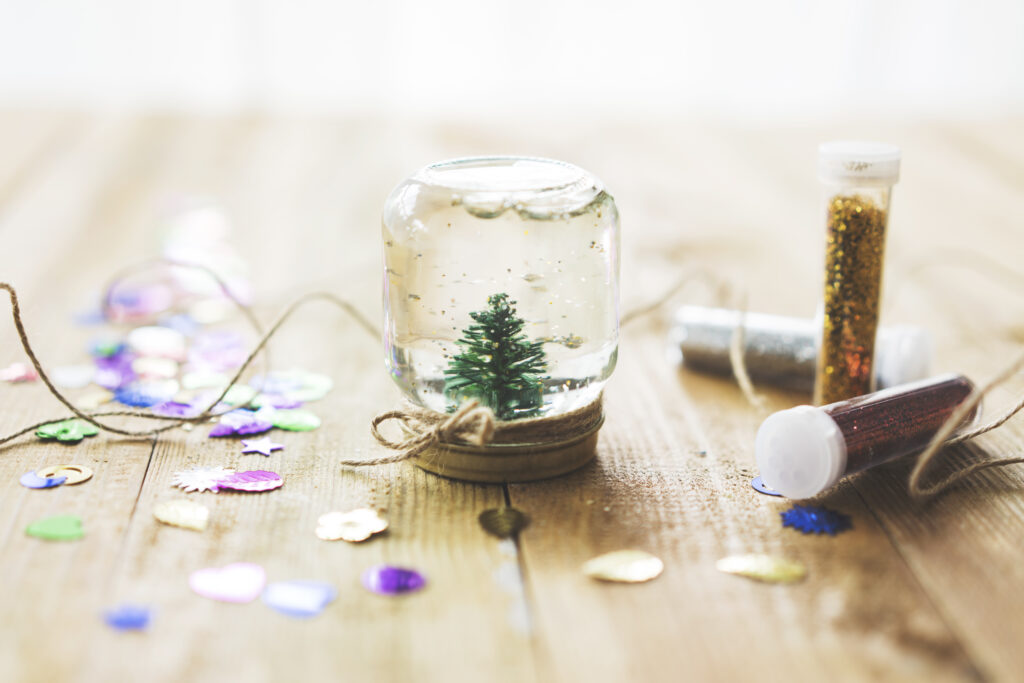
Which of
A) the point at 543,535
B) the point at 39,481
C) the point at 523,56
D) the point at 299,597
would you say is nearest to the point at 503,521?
the point at 543,535

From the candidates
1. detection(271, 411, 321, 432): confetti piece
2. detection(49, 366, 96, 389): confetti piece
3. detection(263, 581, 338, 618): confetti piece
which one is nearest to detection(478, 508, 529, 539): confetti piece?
detection(263, 581, 338, 618): confetti piece

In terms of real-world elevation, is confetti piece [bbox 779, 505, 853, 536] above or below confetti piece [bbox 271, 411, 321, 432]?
above

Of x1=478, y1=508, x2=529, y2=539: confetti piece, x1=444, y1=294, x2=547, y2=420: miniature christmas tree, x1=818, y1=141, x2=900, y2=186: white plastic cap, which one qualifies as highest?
x1=818, y1=141, x2=900, y2=186: white plastic cap

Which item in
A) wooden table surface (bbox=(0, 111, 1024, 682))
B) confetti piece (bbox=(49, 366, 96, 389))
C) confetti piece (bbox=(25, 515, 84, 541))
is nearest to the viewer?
wooden table surface (bbox=(0, 111, 1024, 682))

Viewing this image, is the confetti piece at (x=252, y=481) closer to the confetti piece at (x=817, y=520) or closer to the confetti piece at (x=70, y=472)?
the confetti piece at (x=70, y=472)

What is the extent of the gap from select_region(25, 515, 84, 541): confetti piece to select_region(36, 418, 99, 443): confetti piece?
0.52 ft

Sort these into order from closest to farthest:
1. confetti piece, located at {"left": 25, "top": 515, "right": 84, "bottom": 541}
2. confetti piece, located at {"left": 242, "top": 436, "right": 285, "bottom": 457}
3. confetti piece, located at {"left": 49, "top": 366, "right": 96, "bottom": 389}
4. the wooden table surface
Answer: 1. the wooden table surface
2. confetti piece, located at {"left": 25, "top": 515, "right": 84, "bottom": 541}
3. confetti piece, located at {"left": 242, "top": 436, "right": 285, "bottom": 457}
4. confetti piece, located at {"left": 49, "top": 366, "right": 96, "bottom": 389}

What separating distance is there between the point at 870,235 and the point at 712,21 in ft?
6.80

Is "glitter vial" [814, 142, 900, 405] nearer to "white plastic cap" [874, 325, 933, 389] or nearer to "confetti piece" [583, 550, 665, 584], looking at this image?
"white plastic cap" [874, 325, 933, 389]

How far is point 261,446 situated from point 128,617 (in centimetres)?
28

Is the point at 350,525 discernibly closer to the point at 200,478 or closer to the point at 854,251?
the point at 200,478

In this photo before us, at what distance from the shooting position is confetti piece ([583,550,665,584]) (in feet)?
2.53

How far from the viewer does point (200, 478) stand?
0.91 m

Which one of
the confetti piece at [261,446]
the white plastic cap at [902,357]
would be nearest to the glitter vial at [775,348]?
the white plastic cap at [902,357]
